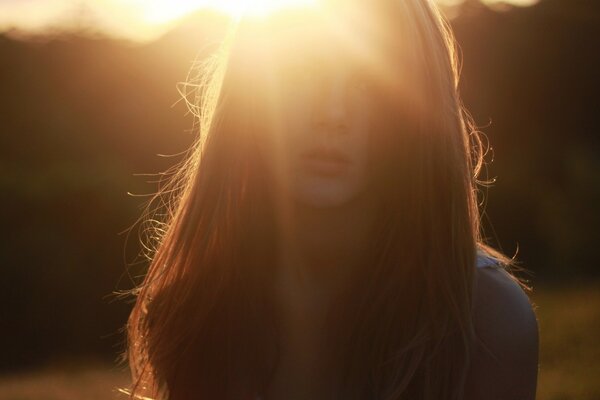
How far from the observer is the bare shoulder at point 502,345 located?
102 inches

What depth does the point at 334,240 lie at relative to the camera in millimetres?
2838

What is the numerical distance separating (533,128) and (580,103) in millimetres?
669

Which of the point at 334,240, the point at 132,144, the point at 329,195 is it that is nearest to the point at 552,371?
the point at 334,240

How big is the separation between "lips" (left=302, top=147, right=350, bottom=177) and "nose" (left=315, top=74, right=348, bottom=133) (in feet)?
0.20

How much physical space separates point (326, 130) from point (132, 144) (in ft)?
30.9

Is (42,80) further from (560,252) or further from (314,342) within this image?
(314,342)

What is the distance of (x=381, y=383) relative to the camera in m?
2.64

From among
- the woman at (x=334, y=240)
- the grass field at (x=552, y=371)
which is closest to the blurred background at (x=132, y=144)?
the grass field at (x=552, y=371)

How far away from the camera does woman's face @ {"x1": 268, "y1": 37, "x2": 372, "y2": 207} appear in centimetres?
271

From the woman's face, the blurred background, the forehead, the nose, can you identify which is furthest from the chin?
the blurred background

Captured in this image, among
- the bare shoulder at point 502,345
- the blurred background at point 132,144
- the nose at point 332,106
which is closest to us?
Answer: the bare shoulder at point 502,345

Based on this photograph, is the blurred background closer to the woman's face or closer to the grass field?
the grass field

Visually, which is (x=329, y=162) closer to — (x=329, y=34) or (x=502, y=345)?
(x=329, y=34)

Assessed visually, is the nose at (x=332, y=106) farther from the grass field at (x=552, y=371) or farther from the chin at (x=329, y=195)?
the grass field at (x=552, y=371)
